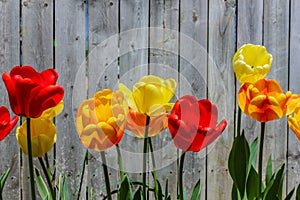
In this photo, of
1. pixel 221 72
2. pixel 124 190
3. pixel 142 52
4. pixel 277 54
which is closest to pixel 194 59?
pixel 221 72

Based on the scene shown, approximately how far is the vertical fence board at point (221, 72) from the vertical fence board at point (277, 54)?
0.18m

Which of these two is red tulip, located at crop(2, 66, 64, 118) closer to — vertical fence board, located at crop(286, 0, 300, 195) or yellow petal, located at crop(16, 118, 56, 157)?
yellow petal, located at crop(16, 118, 56, 157)

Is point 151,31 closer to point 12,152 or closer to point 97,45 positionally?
point 97,45

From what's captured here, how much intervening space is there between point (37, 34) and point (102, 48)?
0.27 metres

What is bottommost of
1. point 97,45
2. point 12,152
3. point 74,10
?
point 12,152

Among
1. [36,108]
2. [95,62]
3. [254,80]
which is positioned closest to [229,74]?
[95,62]

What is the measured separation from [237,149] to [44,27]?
1513 mm

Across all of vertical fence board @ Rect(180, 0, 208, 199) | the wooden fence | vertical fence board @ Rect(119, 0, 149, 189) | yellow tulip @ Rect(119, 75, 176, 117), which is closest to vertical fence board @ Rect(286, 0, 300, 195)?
the wooden fence

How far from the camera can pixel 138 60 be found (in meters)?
2.12

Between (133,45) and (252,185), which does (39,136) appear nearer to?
(252,185)

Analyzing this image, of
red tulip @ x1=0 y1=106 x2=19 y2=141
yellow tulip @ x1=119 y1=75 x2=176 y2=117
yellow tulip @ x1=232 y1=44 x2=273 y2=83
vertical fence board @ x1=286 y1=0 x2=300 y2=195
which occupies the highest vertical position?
yellow tulip @ x1=232 y1=44 x2=273 y2=83

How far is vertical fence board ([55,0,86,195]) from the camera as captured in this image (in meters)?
2.06

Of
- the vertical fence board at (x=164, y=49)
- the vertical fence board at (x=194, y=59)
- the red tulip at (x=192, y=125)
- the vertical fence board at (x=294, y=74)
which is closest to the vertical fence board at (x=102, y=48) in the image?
the vertical fence board at (x=164, y=49)

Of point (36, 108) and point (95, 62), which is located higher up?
point (36, 108)
